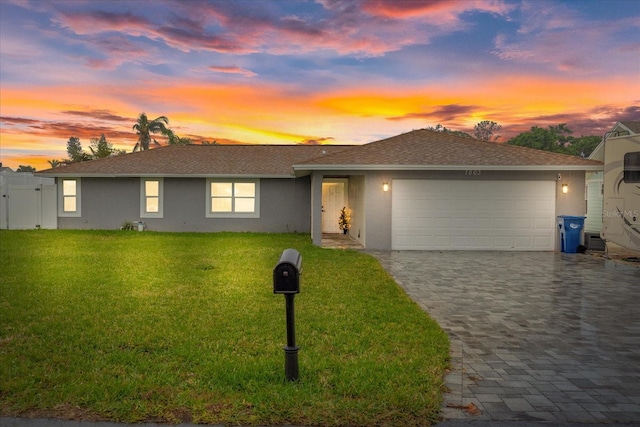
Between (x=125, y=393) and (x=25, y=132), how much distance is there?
2893 centimetres

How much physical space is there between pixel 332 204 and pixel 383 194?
7027 millimetres

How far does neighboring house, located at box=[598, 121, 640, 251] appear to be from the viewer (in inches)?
528

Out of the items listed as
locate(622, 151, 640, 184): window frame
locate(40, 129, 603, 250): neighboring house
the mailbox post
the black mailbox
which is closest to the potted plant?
locate(40, 129, 603, 250): neighboring house

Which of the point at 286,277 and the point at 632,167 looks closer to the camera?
the point at 286,277

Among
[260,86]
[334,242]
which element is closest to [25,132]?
[260,86]

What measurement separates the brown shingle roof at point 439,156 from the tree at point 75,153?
28443mm

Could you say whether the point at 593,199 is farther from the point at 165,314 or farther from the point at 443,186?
the point at 165,314

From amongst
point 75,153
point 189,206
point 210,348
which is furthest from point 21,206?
point 75,153

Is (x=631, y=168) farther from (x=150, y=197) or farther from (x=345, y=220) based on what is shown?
(x=150, y=197)

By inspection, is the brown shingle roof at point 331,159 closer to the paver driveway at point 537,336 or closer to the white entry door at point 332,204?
the white entry door at point 332,204

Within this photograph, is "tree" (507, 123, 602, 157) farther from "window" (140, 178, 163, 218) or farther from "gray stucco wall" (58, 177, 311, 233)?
"window" (140, 178, 163, 218)

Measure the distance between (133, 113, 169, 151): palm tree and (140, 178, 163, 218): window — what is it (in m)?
24.8

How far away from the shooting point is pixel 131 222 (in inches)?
859

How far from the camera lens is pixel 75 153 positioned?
56062 millimetres
